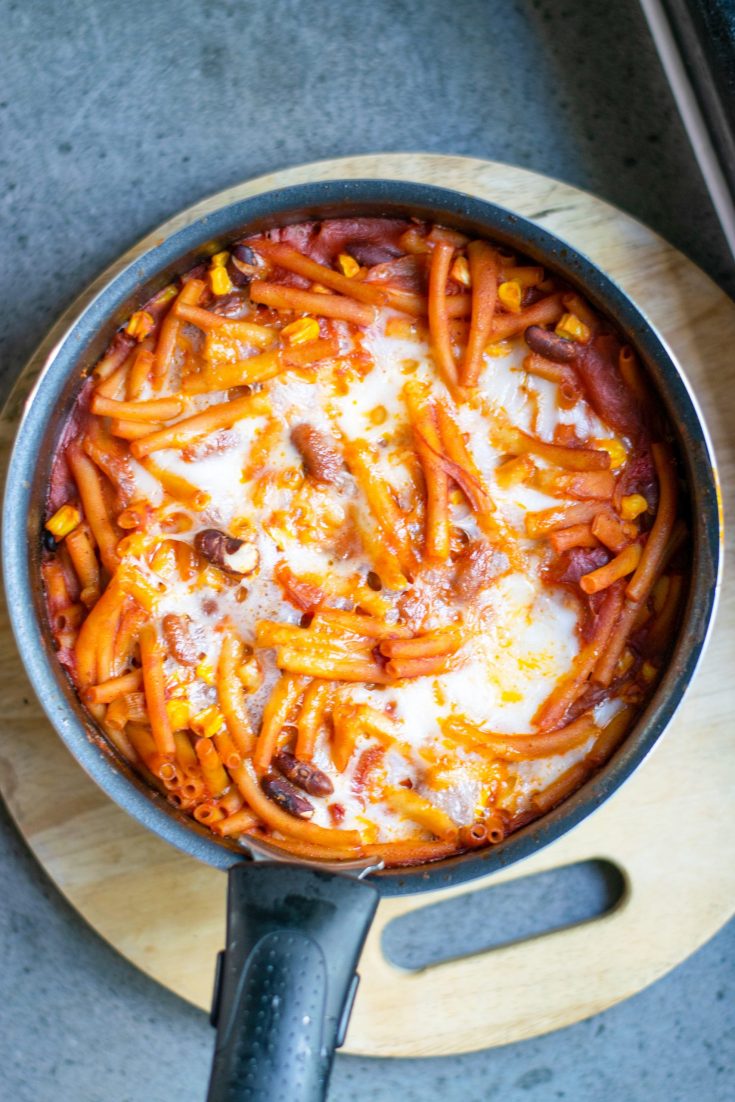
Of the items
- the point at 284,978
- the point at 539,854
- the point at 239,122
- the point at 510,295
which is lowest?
the point at 539,854

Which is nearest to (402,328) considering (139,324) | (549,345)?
(549,345)

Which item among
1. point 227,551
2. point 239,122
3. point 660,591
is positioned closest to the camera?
point 227,551

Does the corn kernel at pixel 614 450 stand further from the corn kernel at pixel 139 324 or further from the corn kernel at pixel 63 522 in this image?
the corn kernel at pixel 63 522

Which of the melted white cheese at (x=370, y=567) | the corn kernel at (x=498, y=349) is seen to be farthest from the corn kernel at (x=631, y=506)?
the corn kernel at (x=498, y=349)

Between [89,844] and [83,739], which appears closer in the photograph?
[83,739]

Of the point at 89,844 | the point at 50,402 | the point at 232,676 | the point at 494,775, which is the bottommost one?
the point at 89,844

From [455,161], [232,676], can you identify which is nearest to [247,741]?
[232,676]

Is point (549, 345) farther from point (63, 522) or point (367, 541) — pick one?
point (63, 522)

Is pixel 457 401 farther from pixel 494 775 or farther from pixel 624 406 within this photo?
pixel 494 775
